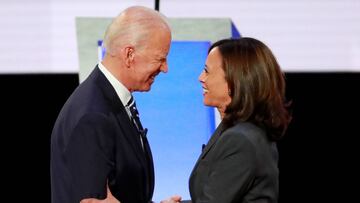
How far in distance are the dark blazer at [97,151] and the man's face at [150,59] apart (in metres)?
0.11

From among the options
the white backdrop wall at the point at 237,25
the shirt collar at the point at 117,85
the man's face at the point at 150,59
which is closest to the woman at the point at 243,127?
the man's face at the point at 150,59

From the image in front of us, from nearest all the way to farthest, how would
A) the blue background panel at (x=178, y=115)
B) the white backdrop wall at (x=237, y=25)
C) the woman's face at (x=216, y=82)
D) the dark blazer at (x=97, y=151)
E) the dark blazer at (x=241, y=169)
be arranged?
the dark blazer at (x=97, y=151)
the dark blazer at (x=241, y=169)
the woman's face at (x=216, y=82)
the blue background panel at (x=178, y=115)
the white backdrop wall at (x=237, y=25)

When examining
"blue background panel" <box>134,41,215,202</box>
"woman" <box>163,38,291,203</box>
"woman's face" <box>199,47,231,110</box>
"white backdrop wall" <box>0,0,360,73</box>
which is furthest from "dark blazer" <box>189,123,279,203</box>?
"white backdrop wall" <box>0,0,360,73</box>

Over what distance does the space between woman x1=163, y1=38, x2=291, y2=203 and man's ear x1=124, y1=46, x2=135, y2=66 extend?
10.6 inches

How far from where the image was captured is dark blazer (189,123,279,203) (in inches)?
79.6

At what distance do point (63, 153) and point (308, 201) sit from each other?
2208mm

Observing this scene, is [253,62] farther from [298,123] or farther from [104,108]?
[298,123]

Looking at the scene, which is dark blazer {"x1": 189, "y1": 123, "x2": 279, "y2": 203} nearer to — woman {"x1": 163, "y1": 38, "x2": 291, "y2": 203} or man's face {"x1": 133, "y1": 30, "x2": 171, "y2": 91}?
woman {"x1": 163, "y1": 38, "x2": 291, "y2": 203}

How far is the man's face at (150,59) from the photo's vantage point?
2088 millimetres

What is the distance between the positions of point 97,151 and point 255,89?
0.50 metres

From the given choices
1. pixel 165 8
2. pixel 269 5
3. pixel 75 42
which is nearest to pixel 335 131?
pixel 269 5

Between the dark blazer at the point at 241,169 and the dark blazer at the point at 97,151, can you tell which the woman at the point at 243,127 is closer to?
the dark blazer at the point at 241,169

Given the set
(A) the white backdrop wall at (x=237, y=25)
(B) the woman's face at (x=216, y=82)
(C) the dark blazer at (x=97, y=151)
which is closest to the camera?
(C) the dark blazer at (x=97, y=151)

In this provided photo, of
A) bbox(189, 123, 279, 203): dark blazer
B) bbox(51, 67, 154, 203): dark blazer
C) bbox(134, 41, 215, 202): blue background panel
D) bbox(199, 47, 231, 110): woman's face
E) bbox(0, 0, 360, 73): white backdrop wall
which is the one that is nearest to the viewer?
bbox(51, 67, 154, 203): dark blazer
